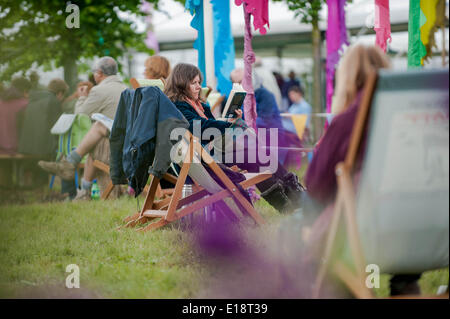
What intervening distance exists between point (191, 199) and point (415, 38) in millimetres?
3001

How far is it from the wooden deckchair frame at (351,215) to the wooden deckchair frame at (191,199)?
2.11 meters

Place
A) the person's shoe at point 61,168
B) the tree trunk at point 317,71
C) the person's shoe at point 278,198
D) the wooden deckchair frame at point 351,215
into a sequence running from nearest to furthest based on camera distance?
1. the wooden deckchair frame at point 351,215
2. the person's shoe at point 278,198
3. the person's shoe at point 61,168
4. the tree trunk at point 317,71

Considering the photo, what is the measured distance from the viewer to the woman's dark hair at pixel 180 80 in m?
5.01

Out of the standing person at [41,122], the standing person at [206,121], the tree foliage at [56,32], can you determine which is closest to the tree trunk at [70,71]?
the tree foliage at [56,32]

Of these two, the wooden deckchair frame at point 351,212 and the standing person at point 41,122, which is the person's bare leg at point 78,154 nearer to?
the standing person at point 41,122

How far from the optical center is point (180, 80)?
16.5 ft

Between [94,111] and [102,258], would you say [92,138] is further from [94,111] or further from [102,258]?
[102,258]

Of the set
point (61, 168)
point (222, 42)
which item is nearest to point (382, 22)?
point (222, 42)

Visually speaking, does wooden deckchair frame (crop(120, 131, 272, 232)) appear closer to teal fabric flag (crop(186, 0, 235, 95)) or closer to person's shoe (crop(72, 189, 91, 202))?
teal fabric flag (crop(186, 0, 235, 95))

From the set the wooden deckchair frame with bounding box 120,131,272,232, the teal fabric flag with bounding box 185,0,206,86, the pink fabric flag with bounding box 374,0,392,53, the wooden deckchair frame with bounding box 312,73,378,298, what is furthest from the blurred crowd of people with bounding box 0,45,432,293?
the pink fabric flag with bounding box 374,0,392,53

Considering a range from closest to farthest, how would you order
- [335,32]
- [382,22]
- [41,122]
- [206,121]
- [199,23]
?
[206,121] < [382,22] < [199,23] < [41,122] < [335,32]

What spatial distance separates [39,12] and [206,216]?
7465 mm
